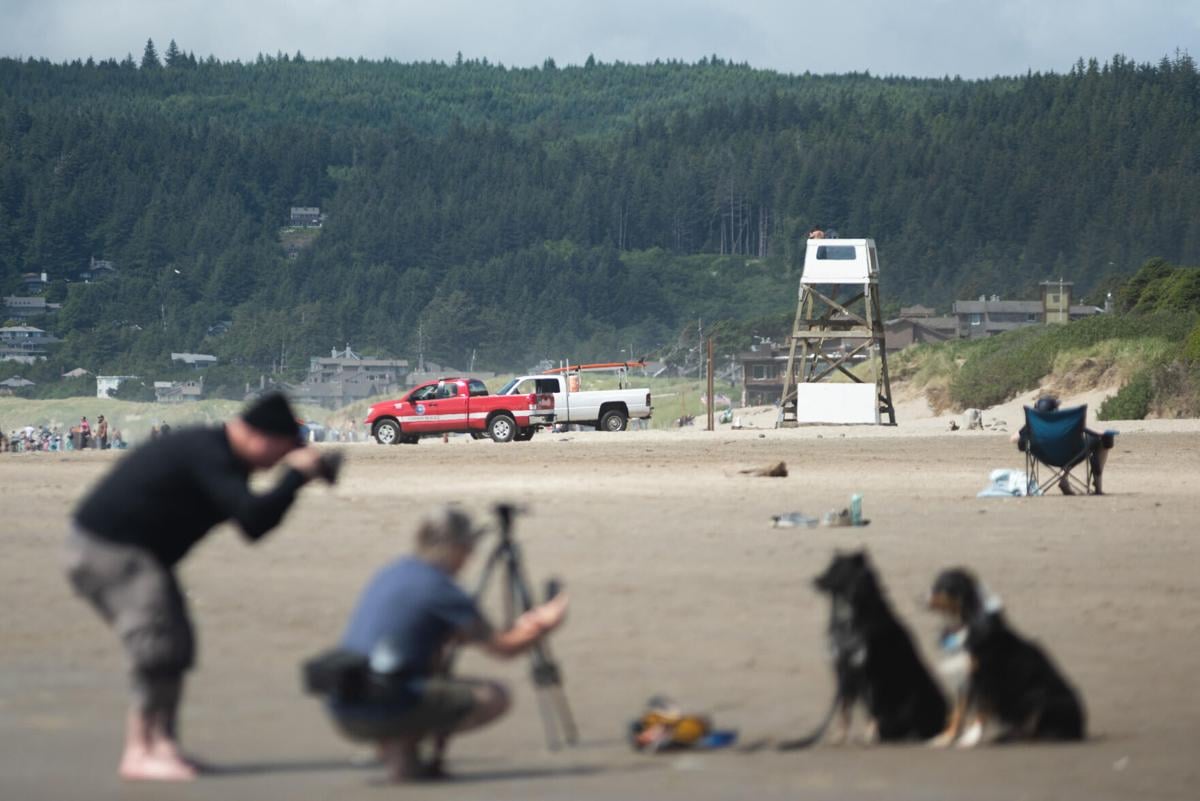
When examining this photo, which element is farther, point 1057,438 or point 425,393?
point 425,393

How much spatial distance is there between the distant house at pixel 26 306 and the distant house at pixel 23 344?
984 centimetres

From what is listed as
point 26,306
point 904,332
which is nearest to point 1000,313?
point 904,332

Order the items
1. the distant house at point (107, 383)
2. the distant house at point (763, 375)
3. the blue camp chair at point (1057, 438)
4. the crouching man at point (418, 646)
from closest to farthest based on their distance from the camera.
Result: the crouching man at point (418, 646), the blue camp chair at point (1057, 438), the distant house at point (763, 375), the distant house at point (107, 383)

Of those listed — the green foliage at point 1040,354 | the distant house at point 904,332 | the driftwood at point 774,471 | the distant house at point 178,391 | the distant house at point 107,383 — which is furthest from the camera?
the distant house at point 107,383

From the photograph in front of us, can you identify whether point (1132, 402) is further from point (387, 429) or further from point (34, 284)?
point (34, 284)

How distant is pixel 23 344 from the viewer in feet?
578

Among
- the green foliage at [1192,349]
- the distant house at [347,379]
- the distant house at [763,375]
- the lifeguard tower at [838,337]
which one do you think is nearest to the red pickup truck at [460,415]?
the lifeguard tower at [838,337]

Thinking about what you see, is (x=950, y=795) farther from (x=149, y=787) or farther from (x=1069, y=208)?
(x=1069, y=208)

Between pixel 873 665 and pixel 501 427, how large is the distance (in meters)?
30.1

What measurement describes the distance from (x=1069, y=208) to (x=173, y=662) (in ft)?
582

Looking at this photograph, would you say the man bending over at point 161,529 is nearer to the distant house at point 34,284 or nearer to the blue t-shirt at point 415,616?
the blue t-shirt at point 415,616

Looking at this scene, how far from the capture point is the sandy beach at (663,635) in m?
6.77

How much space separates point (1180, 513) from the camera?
17.1 meters

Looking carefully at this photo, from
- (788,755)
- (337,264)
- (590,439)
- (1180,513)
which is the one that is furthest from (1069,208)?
(788,755)
